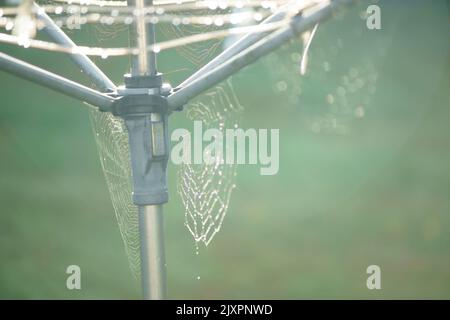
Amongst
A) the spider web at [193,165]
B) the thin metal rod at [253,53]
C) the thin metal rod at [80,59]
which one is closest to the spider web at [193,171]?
the spider web at [193,165]

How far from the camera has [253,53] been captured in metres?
0.88

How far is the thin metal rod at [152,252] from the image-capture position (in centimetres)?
102

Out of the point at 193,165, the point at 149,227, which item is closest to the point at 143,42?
the point at 149,227

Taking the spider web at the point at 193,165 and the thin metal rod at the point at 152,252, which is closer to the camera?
the thin metal rod at the point at 152,252

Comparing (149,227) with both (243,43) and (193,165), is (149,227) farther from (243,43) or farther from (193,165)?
(193,165)

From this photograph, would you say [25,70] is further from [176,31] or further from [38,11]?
[176,31]

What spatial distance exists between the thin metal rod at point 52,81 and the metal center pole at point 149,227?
0.06m

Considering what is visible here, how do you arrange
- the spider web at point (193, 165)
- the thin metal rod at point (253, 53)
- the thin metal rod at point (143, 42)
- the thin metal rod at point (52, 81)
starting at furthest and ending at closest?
the spider web at point (193, 165), the thin metal rod at point (143, 42), the thin metal rod at point (52, 81), the thin metal rod at point (253, 53)

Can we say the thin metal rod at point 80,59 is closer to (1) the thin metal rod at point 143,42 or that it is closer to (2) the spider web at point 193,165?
(1) the thin metal rod at point 143,42

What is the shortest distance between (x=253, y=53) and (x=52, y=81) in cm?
24

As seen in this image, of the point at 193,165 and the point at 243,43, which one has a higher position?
the point at 243,43

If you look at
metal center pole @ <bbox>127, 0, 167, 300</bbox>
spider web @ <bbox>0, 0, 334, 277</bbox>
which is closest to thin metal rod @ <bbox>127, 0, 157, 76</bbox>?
metal center pole @ <bbox>127, 0, 167, 300</bbox>

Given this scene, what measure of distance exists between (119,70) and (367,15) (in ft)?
2.63

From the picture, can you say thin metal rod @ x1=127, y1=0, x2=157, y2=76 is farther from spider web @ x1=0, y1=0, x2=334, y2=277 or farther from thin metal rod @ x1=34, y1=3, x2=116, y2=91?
spider web @ x1=0, y1=0, x2=334, y2=277
